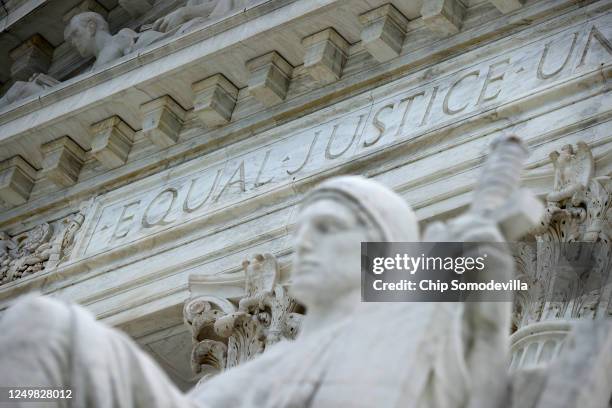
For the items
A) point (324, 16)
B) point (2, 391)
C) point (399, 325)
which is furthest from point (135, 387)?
point (324, 16)

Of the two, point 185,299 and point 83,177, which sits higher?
point 83,177

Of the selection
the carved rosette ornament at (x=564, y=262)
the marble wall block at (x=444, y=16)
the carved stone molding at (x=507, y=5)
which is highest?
the marble wall block at (x=444, y=16)

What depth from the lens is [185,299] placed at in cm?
1234

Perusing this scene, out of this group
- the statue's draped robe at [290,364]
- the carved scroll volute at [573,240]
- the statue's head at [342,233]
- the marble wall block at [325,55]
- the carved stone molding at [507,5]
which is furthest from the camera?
the marble wall block at [325,55]

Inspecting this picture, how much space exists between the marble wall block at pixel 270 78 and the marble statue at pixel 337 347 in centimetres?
653

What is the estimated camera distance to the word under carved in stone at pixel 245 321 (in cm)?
1129

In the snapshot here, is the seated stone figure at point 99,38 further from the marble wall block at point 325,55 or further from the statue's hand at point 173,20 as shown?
the marble wall block at point 325,55

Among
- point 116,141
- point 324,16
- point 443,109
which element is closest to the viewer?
point 443,109

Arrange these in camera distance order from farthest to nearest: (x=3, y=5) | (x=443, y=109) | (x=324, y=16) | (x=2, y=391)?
(x=3, y=5) → (x=324, y=16) → (x=443, y=109) → (x=2, y=391)

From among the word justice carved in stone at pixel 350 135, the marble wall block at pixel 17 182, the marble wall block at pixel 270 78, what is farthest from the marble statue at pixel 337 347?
the marble wall block at pixel 17 182

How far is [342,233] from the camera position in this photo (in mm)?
6488

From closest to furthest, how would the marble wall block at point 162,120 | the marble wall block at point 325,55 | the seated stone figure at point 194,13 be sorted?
1. the marble wall block at point 325,55
2. the marble wall block at point 162,120
3. the seated stone figure at point 194,13

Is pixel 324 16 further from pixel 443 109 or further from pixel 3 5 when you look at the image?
pixel 3 5

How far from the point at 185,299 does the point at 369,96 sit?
1631 mm
